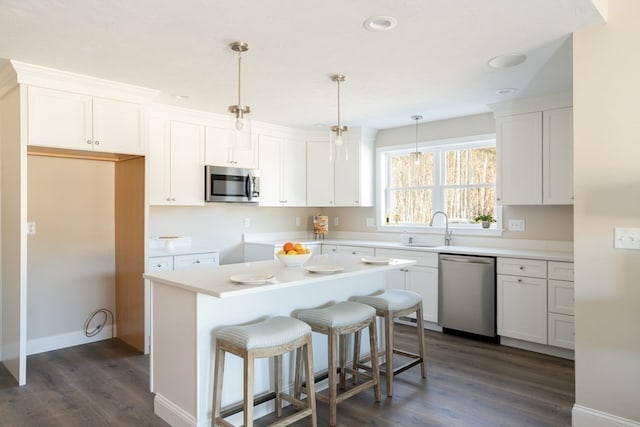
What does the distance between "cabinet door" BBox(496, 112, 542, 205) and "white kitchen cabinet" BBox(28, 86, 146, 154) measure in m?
3.42

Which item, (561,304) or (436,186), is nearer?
(561,304)

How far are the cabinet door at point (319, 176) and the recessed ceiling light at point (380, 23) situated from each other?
10.4 ft

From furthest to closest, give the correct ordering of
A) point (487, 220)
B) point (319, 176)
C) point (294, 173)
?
1. point (319, 176)
2. point (294, 173)
3. point (487, 220)

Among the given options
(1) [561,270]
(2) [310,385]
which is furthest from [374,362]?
(1) [561,270]

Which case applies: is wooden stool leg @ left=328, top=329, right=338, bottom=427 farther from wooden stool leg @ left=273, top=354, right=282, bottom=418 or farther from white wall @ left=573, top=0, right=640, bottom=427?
white wall @ left=573, top=0, right=640, bottom=427

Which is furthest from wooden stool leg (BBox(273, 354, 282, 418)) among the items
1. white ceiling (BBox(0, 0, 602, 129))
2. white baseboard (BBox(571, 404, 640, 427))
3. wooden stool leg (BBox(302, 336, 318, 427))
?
white ceiling (BBox(0, 0, 602, 129))

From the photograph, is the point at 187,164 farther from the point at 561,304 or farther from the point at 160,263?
the point at 561,304

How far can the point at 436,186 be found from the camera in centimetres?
505

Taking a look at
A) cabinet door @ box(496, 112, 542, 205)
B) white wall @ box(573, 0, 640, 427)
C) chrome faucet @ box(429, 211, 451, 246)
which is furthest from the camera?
chrome faucet @ box(429, 211, 451, 246)

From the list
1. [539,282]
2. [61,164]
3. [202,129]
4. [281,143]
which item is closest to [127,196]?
[61,164]

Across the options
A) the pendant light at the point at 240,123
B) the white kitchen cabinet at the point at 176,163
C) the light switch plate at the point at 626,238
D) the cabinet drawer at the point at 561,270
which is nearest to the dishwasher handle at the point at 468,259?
the cabinet drawer at the point at 561,270

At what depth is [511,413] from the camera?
8.57 feet

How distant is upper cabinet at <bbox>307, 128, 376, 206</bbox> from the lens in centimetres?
536

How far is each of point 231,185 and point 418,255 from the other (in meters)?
2.21
